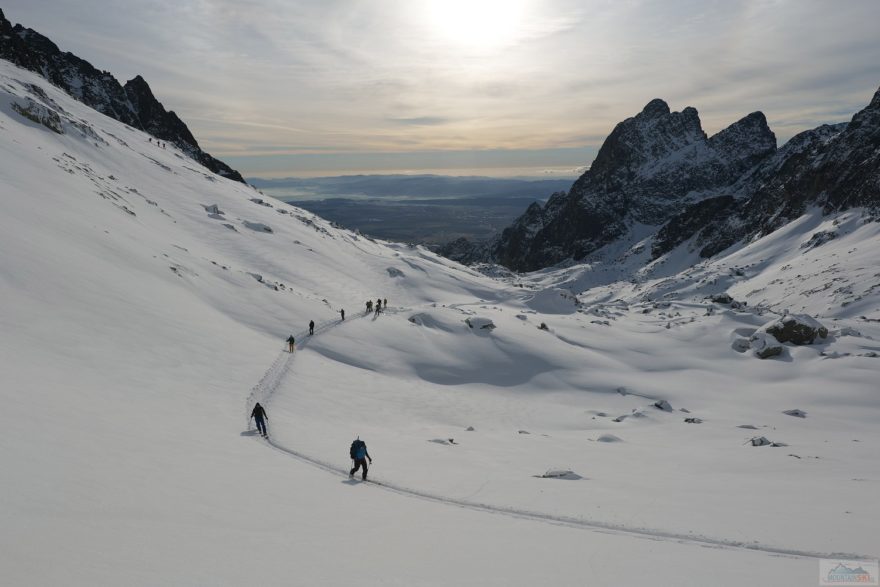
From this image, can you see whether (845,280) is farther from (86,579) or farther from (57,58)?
(57,58)

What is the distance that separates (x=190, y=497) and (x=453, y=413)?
2078 centimetres

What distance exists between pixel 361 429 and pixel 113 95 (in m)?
167

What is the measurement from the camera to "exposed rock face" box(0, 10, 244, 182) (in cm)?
13512

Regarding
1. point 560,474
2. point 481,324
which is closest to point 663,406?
point 481,324

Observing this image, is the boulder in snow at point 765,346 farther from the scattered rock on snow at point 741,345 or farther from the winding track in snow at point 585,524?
the winding track in snow at point 585,524

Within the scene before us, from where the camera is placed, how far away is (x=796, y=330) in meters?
45.5

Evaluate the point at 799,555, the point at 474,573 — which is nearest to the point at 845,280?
the point at 799,555

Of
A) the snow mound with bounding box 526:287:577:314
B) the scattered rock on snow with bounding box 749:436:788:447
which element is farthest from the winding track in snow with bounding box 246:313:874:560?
the snow mound with bounding box 526:287:577:314

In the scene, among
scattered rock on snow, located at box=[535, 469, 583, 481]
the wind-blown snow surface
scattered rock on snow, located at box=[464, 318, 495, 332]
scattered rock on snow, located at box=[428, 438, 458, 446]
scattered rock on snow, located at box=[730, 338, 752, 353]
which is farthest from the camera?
scattered rock on snow, located at box=[730, 338, 752, 353]

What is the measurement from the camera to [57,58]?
142000 millimetres

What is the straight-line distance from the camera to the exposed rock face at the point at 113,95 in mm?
135125

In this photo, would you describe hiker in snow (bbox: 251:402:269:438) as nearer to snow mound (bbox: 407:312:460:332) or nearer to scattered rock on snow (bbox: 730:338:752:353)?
snow mound (bbox: 407:312:460:332)

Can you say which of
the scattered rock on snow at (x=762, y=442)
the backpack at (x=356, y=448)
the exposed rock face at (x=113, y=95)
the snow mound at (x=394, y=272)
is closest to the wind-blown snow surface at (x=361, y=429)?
the backpack at (x=356, y=448)

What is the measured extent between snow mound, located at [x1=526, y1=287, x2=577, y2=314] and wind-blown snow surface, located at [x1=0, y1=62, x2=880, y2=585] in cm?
1598
